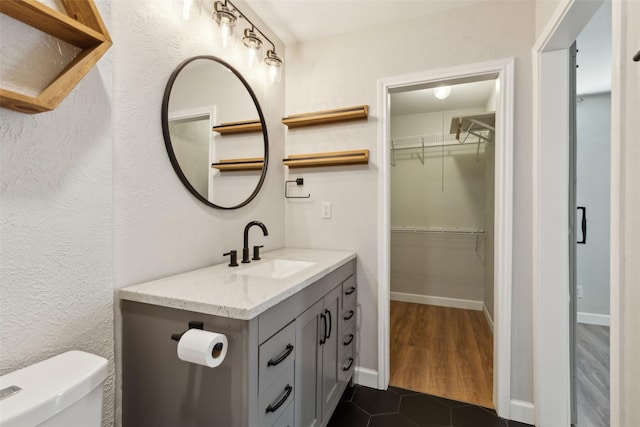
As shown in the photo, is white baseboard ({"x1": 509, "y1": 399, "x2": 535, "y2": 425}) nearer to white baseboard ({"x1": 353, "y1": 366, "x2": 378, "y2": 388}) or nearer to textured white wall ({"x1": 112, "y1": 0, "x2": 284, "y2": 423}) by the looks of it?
white baseboard ({"x1": 353, "y1": 366, "x2": 378, "y2": 388})

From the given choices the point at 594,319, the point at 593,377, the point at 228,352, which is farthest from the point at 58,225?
the point at 594,319

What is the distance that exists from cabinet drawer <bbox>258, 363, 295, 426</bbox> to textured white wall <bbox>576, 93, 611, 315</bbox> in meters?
3.42

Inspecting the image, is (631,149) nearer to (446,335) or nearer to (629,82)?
(629,82)

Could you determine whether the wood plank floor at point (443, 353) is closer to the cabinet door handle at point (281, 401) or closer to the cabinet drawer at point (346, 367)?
the cabinet drawer at point (346, 367)

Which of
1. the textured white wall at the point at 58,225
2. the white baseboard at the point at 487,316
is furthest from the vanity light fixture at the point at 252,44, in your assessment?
the white baseboard at the point at 487,316

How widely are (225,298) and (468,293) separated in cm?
338

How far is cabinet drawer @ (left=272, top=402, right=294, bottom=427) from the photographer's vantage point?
42.6 inches

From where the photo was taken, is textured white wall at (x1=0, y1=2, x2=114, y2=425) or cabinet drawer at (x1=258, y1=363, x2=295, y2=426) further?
cabinet drawer at (x1=258, y1=363, x2=295, y2=426)

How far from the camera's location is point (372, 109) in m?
2.00

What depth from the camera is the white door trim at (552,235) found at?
1562mm

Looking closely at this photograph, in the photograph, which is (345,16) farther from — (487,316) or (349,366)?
(487,316)

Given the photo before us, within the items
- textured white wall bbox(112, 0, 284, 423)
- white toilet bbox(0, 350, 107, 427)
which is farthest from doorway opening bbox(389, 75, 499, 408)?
white toilet bbox(0, 350, 107, 427)

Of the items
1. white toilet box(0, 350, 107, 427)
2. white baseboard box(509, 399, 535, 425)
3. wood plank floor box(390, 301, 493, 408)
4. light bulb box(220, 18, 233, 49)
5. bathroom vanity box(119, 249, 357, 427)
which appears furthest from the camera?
wood plank floor box(390, 301, 493, 408)

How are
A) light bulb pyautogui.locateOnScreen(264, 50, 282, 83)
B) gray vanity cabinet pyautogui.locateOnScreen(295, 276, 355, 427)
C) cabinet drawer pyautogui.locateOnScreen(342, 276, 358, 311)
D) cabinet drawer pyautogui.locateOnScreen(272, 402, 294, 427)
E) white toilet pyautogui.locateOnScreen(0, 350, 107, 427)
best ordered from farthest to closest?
light bulb pyautogui.locateOnScreen(264, 50, 282, 83), cabinet drawer pyautogui.locateOnScreen(342, 276, 358, 311), gray vanity cabinet pyautogui.locateOnScreen(295, 276, 355, 427), cabinet drawer pyautogui.locateOnScreen(272, 402, 294, 427), white toilet pyautogui.locateOnScreen(0, 350, 107, 427)
